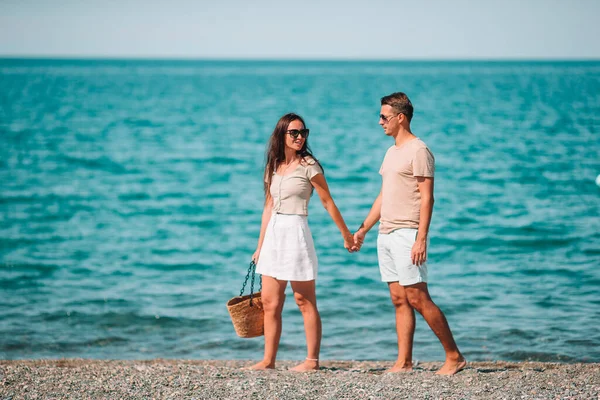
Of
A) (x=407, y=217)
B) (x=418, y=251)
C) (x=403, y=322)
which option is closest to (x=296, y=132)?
(x=407, y=217)

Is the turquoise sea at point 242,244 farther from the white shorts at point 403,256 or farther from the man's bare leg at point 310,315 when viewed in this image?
the white shorts at point 403,256

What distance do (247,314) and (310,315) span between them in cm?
57

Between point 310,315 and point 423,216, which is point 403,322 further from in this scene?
point 423,216

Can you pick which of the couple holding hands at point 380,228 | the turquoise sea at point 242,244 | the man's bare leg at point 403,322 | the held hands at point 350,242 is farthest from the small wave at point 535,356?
the held hands at point 350,242

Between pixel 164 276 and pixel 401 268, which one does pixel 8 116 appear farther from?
pixel 401 268

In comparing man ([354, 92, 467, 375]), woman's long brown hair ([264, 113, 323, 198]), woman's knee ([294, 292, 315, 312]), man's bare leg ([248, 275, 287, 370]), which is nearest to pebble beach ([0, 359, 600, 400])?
man's bare leg ([248, 275, 287, 370])

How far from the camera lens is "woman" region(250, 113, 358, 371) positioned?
20.3 feet

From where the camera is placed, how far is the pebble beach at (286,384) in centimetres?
552

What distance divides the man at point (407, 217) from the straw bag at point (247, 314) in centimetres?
117

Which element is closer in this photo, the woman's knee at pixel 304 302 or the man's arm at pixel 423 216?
the man's arm at pixel 423 216

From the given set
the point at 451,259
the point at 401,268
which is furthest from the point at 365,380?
the point at 451,259

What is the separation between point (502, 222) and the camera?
57.5ft

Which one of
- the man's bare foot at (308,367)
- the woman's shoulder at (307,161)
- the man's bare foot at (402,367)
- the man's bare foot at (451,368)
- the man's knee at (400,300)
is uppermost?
the woman's shoulder at (307,161)

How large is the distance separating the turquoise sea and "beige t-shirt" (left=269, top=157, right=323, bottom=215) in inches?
111
